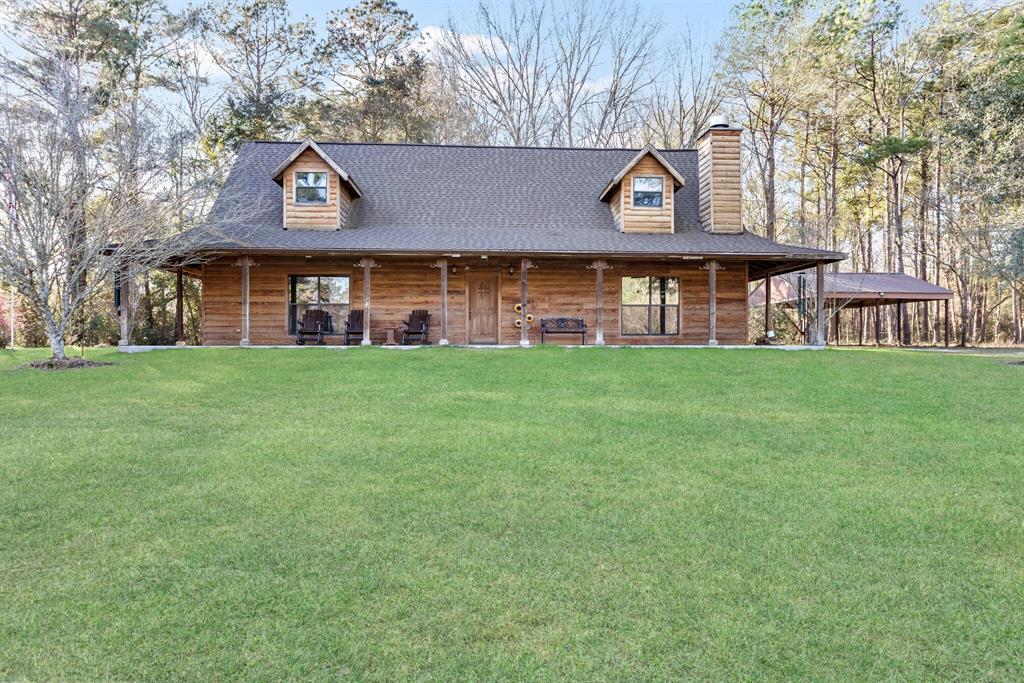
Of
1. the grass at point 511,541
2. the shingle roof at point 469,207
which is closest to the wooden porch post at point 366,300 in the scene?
the shingle roof at point 469,207

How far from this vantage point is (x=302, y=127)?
A: 2770 centimetres

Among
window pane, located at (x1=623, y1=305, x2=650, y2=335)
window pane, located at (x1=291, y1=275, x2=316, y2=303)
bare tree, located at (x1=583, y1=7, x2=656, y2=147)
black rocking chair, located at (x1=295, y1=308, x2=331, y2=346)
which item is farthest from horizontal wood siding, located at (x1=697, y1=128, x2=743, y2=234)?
bare tree, located at (x1=583, y1=7, x2=656, y2=147)

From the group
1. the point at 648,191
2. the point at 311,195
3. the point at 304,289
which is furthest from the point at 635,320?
the point at 311,195

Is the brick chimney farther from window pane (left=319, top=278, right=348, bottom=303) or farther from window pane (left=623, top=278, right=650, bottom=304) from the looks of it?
window pane (left=319, top=278, right=348, bottom=303)

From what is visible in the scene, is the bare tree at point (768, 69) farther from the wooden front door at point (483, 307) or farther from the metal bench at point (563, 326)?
A: the wooden front door at point (483, 307)

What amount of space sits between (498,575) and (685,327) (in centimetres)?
1504

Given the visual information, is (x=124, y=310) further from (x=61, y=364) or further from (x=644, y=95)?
(x=644, y=95)

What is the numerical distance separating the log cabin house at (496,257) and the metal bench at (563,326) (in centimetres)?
50

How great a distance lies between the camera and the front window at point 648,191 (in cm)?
1712

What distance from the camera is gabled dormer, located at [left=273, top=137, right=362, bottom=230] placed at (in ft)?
53.7

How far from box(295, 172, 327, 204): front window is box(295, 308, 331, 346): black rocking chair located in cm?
294

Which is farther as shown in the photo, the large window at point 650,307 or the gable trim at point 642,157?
the large window at point 650,307

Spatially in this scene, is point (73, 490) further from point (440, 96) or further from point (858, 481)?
point (440, 96)

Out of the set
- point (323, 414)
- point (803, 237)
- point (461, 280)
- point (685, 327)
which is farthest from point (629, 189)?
point (323, 414)
